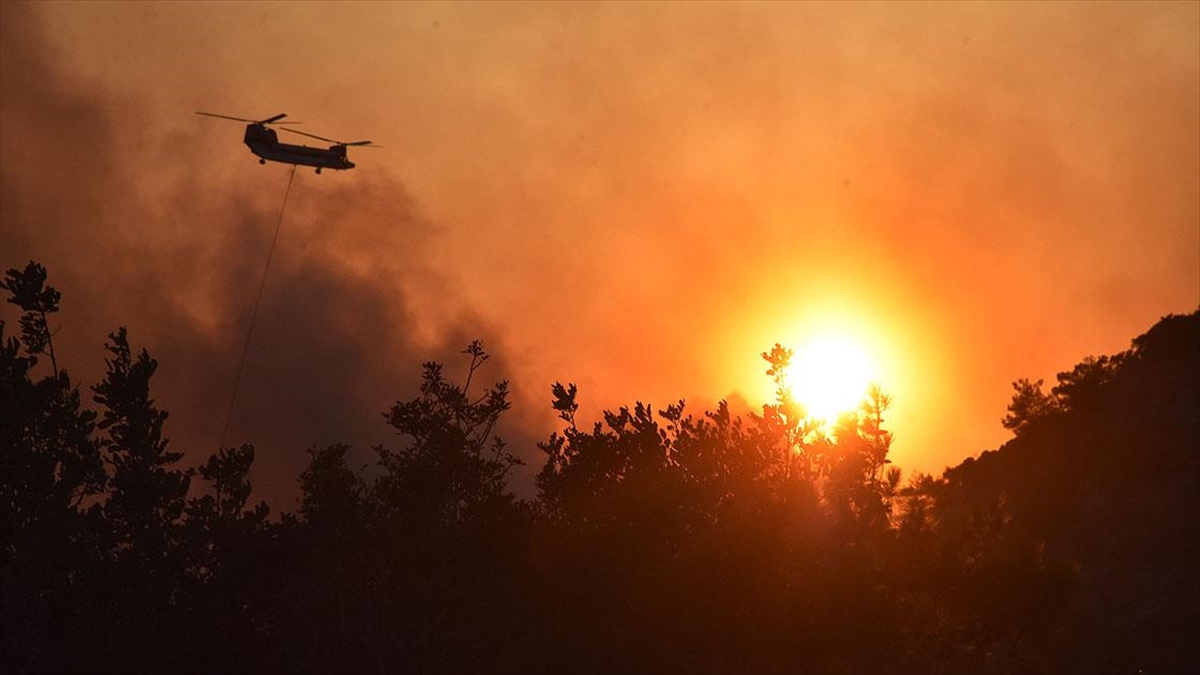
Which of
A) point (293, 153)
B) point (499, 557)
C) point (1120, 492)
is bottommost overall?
point (499, 557)

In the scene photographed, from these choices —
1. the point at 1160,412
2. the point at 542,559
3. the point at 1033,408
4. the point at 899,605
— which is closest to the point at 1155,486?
the point at 1160,412

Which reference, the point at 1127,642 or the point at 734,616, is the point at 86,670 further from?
the point at 1127,642

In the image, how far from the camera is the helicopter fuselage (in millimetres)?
71688

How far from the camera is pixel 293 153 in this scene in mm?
72312

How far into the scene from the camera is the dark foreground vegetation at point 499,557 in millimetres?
30234

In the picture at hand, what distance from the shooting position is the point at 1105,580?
6631cm

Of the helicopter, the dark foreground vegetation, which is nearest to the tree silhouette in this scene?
the dark foreground vegetation

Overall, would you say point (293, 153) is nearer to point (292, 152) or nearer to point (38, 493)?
point (292, 152)

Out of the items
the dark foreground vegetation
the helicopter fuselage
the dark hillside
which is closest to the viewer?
the dark foreground vegetation

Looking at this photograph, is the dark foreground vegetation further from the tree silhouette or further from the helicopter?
the helicopter

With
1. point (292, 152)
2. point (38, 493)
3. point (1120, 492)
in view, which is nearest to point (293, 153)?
point (292, 152)

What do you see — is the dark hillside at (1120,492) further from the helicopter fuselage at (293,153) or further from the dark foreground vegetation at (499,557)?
the helicopter fuselage at (293,153)

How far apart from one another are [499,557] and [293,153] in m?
47.0

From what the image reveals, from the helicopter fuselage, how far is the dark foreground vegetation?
3178cm
